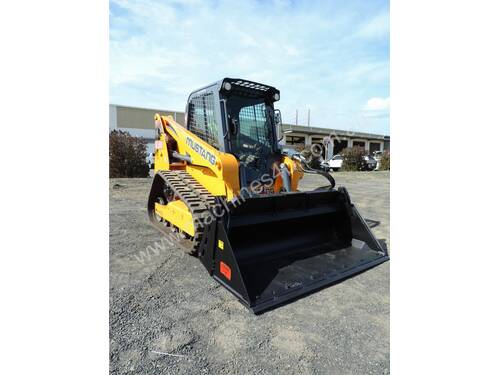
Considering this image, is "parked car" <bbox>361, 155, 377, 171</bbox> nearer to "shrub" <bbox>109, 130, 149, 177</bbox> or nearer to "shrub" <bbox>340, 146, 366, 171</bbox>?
"shrub" <bbox>340, 146, 366, 171</bbox>

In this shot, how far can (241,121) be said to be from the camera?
4578 mm

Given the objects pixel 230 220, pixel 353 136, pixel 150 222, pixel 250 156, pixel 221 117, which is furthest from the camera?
pixel 353 136

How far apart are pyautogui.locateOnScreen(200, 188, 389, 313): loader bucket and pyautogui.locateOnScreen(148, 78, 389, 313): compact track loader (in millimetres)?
12

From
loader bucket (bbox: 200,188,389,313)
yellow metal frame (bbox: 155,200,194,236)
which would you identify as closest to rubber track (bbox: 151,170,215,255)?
yellow metal frame (bbox: 155,200,194,236)

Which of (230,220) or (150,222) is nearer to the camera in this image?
(230,220)

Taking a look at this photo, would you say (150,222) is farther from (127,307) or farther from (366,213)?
(366,213)

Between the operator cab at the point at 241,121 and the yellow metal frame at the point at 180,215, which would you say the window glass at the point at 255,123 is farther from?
the yellow metal frame at the point at 180,215

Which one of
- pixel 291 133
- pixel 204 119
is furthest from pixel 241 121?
pixel 291 133

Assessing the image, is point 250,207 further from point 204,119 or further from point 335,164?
point 335,164

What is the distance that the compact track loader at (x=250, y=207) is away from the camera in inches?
124

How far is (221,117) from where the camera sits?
424 cm

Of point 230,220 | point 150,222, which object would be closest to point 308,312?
point 230,220

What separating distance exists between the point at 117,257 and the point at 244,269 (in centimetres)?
180

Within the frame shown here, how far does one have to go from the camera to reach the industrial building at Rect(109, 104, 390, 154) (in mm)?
25688
